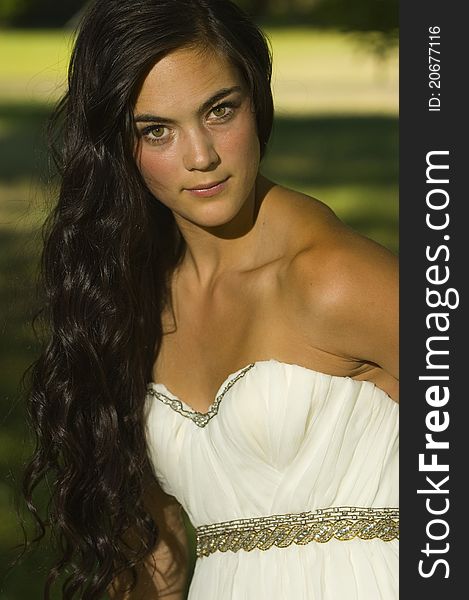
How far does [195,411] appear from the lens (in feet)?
10.6

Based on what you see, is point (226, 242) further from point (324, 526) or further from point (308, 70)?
point (308, 70)

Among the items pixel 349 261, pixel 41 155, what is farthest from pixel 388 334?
pixel 41 155

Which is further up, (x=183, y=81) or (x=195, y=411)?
(x=183, y=81)

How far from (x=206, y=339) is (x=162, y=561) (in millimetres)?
656

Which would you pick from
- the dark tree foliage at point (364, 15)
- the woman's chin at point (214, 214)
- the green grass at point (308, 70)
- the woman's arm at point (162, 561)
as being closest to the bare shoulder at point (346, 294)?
the woman's chin at point (214, 214)

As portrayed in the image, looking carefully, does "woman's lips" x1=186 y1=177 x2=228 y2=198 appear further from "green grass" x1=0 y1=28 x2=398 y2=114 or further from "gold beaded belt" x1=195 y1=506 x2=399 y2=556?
"green grass" x1=0 y1=28 x2=398 y2=114

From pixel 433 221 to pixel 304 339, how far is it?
0.40 metres

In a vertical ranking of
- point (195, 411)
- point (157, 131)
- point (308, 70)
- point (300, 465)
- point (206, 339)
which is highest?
point (308, 70)

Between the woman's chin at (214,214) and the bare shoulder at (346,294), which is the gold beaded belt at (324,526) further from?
the woman's chin at (214,214)

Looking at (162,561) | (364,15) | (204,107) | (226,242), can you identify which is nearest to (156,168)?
(204,107)

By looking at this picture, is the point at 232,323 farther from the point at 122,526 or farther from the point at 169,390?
the point at 122,526

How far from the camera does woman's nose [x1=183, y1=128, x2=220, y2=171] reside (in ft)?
9.64

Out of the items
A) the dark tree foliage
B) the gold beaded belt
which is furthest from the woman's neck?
the dark tree foliage

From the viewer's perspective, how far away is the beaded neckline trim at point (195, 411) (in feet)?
10.3
